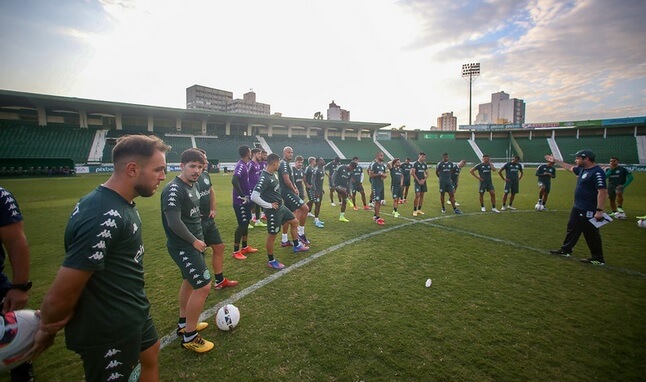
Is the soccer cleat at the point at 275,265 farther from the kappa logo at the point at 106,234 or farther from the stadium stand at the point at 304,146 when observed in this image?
the stadium stand at the point at 304,146

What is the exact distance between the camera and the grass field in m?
3.09

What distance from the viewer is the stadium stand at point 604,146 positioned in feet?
153

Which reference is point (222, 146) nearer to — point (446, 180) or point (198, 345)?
point (446, 180)

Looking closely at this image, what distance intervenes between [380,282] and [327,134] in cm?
5580

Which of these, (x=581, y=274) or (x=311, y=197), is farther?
(x=311, y=197)

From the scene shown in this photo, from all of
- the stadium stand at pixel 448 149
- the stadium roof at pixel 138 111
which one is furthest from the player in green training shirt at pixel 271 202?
the stadium stand at pixel 448 149

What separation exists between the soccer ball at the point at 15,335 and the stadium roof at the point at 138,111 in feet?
148

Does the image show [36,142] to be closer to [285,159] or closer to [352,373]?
[285,159]

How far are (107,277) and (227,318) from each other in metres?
2.33

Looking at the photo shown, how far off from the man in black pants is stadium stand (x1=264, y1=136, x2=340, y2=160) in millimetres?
43522

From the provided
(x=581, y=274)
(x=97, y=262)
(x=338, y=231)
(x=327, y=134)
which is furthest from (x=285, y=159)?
(x=327, y=134)

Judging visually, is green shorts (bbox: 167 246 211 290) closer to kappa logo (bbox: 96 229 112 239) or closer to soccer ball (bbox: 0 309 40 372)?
soccer ball (bbox: 0 309 40 372)

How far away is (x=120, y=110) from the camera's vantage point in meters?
39.3

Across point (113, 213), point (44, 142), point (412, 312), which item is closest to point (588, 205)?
point (412, 312)
